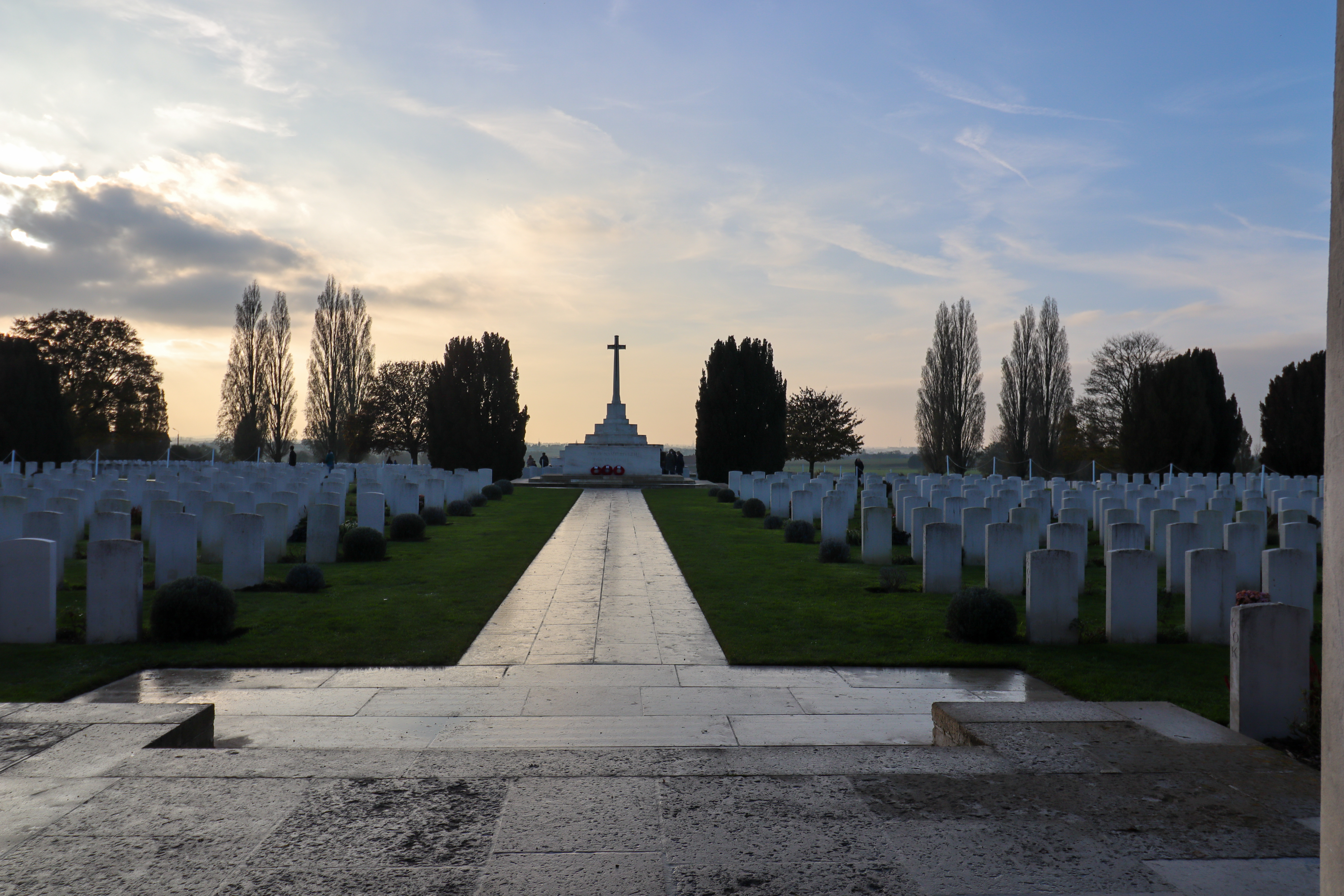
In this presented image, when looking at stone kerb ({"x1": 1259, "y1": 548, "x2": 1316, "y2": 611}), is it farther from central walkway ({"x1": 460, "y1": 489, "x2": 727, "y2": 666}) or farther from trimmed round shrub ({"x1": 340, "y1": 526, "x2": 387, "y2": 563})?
trimmed round shrub ({"x1": 340, "y1": 526, "x2": 387, "y2": 563})

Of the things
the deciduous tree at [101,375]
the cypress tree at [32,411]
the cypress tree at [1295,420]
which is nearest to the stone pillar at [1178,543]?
the cypress tree at [1295,420]

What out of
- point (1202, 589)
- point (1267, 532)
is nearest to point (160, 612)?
Answer: point (1202, 589)

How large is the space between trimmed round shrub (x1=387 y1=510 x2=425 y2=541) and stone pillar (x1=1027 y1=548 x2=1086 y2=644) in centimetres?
1197

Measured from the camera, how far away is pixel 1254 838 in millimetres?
3250

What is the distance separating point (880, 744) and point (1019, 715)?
88 cm

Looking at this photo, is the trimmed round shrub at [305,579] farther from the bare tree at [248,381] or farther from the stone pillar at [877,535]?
the bare tree at [248,381]

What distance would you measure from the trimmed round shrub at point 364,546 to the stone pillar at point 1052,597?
9798mm

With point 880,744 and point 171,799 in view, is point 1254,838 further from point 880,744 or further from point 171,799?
point 171,799

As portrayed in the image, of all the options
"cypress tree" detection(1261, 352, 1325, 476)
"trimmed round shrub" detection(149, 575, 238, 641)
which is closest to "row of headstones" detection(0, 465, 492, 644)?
"trimmed round shrub" detection(149, 575, 238, 641)

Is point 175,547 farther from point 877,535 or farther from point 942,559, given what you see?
point 877,535

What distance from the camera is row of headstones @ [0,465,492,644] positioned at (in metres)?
7.49

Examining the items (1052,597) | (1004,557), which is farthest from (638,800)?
(1004,557)

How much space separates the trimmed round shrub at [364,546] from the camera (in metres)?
13.3

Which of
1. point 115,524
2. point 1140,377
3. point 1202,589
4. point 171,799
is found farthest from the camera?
point 1140,377
